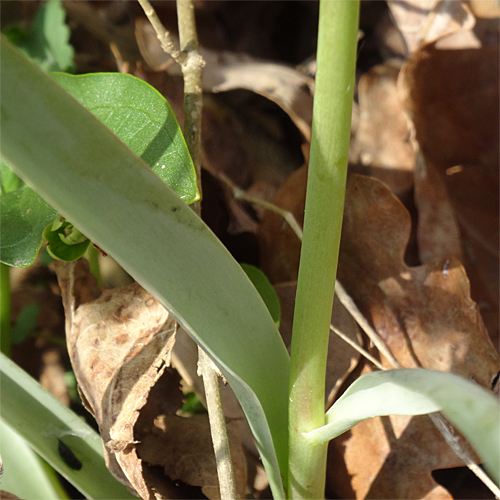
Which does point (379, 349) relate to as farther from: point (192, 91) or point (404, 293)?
point (192, 91)

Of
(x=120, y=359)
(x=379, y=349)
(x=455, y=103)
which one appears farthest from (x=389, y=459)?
(x=455, y=103)

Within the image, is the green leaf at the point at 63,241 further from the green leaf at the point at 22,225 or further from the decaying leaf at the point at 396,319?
the decaying leaf at the point at 396,319

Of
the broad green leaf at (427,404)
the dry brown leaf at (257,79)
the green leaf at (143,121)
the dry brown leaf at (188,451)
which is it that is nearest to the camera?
the broad green leaf at (427,404)

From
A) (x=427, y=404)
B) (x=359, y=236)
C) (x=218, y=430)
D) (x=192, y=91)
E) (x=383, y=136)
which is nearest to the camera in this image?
(x=427, y=404)

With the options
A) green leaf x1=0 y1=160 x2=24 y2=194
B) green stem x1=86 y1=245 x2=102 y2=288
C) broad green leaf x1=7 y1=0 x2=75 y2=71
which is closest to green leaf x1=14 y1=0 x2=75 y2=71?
broad green leaf x1=7 y1=0 x2=75 y2=71

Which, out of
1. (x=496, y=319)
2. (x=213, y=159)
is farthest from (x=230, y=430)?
(x=213, y=159)

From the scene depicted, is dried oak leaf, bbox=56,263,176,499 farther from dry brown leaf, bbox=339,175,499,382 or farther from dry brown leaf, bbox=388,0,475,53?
dry brown leaf, bbox=388,0,475,53

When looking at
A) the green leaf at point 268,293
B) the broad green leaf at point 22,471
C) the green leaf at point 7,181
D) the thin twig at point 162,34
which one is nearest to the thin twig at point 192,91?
the thin twig at point 162,34

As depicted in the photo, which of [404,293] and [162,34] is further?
[404,293]
